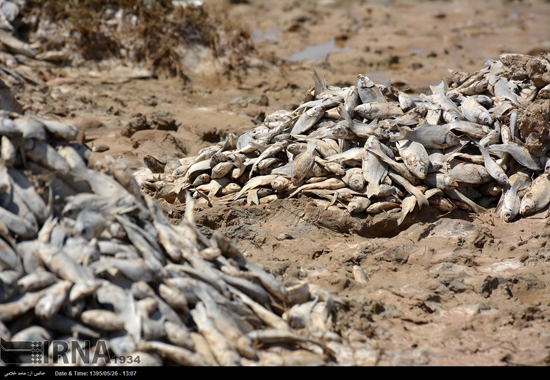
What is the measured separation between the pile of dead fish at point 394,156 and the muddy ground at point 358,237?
18 cm

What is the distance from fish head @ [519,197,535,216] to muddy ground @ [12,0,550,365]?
70 millimetres

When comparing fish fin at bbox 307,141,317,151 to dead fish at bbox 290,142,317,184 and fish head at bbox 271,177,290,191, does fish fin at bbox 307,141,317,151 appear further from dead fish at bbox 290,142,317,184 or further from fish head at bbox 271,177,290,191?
fish head at bbox 271,177,290,191

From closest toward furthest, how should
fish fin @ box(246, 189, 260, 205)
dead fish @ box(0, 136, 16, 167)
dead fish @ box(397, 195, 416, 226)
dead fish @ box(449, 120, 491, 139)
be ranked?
1. dead fish @ box(0, 136, 16, 167)
2. dead fish @ box(397, 195, 416, 226)
3. fish fin @ box(246, 189, 260, 205)
4. dead fish @ box(449, 120, 491, 139)

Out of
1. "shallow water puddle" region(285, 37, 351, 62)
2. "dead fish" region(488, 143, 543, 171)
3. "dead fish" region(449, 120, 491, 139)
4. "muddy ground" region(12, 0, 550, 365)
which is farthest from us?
"shallow water puddle" region(285, 37, 351, 62)

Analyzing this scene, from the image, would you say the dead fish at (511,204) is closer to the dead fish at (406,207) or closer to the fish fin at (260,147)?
the dead fish at (406,207)

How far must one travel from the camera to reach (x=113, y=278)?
259 cm

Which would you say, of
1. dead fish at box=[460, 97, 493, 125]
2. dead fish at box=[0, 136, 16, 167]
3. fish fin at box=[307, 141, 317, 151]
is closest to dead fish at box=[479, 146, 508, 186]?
dead fish at box=[460, 97, 493, 125]

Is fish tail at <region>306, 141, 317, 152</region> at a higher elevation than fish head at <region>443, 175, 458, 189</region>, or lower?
higher

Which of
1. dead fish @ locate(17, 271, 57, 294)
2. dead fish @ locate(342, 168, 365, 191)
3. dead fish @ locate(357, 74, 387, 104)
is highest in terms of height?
dead fish @ locate(357, 74, 387, 104)

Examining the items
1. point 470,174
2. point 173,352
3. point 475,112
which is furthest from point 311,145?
point 173,352

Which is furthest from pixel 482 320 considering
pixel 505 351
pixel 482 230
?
pixel 482 230

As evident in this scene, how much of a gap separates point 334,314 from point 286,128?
7.39ft

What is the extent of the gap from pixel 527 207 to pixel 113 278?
10.6ft

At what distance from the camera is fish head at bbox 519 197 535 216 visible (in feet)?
13.7
